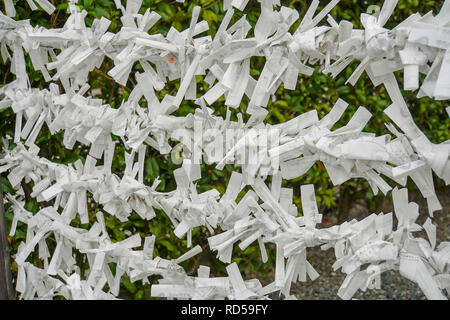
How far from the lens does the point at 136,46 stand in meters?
0.99

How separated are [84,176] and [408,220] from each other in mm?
692

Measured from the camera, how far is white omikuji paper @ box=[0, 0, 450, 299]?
2.41 ft

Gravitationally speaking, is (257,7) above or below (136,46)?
above

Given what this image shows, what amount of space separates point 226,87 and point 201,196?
23 centimetres

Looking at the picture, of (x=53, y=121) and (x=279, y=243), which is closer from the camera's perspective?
(x=279, y=243)

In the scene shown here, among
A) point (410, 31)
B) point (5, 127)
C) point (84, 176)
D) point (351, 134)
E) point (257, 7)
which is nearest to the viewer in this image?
point (410, 31)

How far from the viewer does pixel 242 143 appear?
854 millimetres

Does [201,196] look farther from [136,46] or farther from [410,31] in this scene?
[410,31]

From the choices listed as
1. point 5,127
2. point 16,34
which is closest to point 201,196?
point 16,34

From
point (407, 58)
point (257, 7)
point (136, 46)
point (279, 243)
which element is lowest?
point (279, 243)

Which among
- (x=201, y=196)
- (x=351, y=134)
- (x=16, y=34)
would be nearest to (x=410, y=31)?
(x=351, y=134)

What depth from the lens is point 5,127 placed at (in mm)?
1458

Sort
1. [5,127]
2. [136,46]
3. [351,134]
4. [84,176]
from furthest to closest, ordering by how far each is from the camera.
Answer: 1. [5,127]
2. [84,176]
3. [136,46]
4. [351,134]

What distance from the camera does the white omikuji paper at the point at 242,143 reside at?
28.9 inches
